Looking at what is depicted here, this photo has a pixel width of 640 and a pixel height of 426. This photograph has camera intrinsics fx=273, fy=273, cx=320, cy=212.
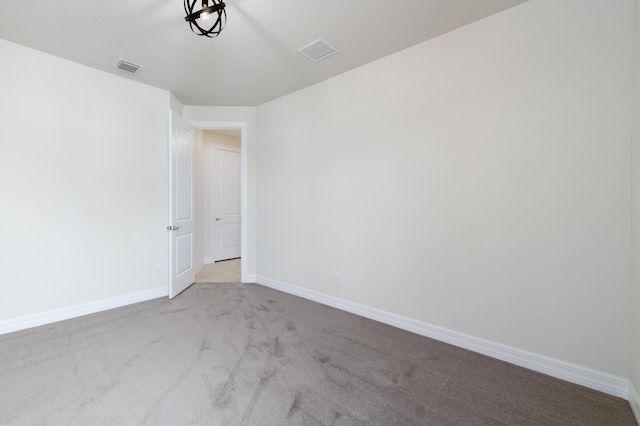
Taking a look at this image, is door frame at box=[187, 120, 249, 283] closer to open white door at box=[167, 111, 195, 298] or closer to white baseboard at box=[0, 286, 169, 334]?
open white door at box=[167, 111, 195, 298]

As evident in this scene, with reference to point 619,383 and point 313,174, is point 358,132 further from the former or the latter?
point 619,383

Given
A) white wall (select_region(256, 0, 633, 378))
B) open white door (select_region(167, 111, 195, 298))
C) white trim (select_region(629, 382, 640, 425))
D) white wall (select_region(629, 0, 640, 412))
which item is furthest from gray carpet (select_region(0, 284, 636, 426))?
open white door (select_region(167, 111, 195, 298))

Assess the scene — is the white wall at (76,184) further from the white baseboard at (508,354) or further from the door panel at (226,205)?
the white baseboard at (508,354)

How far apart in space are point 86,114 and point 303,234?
9.33 ft

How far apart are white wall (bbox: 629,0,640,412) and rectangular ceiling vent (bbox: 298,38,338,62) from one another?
213 centimetres

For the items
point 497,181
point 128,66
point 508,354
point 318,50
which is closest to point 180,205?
point 128,66

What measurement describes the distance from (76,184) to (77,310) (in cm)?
139

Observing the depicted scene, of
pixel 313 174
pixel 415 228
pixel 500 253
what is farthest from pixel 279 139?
pixel 500 253

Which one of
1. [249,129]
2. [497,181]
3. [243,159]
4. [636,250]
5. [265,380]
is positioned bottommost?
[265,380]

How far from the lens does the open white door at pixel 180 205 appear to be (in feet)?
11.9

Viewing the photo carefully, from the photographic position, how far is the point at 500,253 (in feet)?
7.23

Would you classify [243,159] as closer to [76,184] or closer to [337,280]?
[76,184]

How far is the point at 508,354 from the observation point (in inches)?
84.9

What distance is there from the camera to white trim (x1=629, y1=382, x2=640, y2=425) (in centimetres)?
158
